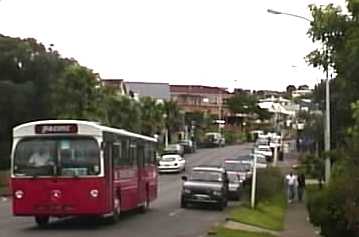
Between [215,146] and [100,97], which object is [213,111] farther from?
[100,97]

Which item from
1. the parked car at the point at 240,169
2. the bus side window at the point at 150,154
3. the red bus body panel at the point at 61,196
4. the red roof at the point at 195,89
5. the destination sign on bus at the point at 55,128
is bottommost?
the parked car at the point at 240,169

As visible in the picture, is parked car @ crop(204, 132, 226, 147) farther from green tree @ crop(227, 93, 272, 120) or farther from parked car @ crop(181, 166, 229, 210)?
parked car @ crop(181, 166, 229, 210)

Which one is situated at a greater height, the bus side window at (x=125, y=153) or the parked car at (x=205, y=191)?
the bus side window at (x=125, y=153)

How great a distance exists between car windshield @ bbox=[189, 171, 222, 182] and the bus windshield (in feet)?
45.7

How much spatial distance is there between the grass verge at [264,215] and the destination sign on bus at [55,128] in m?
7.26

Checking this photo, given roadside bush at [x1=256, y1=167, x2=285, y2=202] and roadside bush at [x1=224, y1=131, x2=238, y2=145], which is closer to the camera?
roadside bush at [x1=256, y1=167, x2=285, y2=202]

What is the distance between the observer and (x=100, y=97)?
72750 mm

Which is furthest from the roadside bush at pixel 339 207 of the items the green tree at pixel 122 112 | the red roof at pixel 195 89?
the red roof at pixel 195 89

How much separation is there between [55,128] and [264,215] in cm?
1132

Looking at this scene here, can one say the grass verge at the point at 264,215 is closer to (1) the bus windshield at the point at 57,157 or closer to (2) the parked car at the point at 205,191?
(2) the parked car at the point at 205,191

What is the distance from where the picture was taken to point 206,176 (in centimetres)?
3991

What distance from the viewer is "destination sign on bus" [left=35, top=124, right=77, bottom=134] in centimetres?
2630

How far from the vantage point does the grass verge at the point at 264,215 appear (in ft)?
103

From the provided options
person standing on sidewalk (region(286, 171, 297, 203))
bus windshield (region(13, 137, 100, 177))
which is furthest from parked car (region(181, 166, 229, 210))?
bus windshield (region(13, 137, 100, 177))
